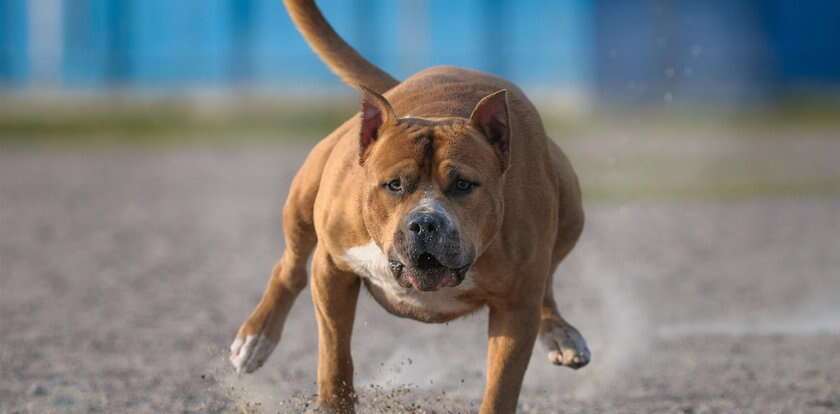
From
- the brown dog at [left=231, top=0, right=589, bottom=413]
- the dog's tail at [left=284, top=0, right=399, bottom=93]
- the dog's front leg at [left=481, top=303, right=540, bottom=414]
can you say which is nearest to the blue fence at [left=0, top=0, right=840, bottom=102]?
the dog's tail at [left=284, top=0, right=399, bottom=93]

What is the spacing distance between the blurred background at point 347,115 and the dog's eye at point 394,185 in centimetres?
129

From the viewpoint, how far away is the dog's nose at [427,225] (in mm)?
3865

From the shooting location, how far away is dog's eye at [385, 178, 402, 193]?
4094 millimetres

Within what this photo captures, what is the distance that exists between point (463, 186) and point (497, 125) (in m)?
0.32

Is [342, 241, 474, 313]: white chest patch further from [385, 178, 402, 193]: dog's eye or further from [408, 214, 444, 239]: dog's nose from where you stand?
[408, 214, 444, 239]: dog's nose

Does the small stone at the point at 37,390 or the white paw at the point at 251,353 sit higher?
the white paw at the point at 251,353

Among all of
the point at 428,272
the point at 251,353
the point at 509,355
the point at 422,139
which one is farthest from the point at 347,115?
the point at 428,272

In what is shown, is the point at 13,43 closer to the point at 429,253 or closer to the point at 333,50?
the point at 333,50

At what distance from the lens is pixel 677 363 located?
675 centimetres

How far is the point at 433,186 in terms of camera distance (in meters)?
4.06

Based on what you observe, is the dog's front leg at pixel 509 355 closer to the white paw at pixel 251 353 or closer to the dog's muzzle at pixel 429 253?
the dog's muzzle at pixel 429 253

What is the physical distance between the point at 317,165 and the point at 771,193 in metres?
11.1

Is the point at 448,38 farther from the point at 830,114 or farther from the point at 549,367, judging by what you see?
the point at 549,367

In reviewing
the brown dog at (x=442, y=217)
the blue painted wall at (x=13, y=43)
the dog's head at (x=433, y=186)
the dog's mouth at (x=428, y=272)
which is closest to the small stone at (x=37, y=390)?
the brown dog at (x=442, y=217)
